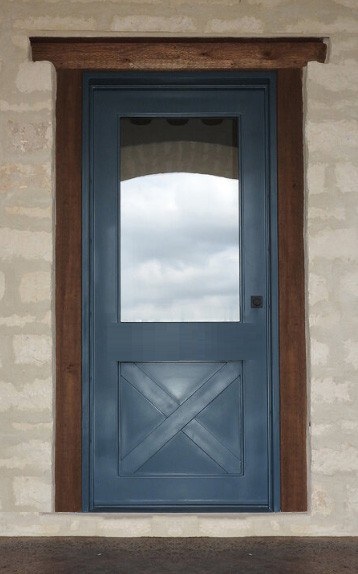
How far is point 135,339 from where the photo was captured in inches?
151

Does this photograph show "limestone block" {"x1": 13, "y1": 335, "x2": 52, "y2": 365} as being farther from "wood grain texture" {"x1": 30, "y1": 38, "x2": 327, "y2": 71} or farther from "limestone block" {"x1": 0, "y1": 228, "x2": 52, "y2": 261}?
"wood grain texture" {"x1": 30, "y1": 38, "x2": 327, "y2": 71}

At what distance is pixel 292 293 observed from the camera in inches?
151

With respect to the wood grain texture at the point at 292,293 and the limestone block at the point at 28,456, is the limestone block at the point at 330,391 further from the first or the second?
the limestone block at the point at 28,456

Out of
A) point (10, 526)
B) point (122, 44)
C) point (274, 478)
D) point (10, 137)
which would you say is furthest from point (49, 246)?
point (274, 478)

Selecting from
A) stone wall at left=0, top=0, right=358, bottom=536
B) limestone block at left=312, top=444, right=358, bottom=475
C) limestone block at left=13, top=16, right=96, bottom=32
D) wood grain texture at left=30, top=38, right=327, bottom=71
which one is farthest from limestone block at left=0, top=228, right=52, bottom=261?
limestone block at left=312, top=444, right=358, bottom=475

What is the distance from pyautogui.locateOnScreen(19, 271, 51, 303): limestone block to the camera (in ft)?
12.3

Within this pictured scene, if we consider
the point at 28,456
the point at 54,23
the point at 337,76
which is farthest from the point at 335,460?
the point at 54,23

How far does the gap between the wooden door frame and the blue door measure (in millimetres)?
53

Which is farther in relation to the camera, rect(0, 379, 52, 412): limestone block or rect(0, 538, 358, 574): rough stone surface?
rect(0, 379, 52, 412): limestone block

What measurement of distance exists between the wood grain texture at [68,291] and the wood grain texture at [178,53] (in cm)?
11

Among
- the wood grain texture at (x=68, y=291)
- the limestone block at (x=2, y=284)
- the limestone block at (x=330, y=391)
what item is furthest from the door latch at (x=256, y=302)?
the limestone block at (x=2, y=284)

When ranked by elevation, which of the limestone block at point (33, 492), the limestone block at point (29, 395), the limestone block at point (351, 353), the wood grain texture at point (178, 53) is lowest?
the limestone block at point (33, 492)

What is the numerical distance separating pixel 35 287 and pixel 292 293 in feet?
4.31

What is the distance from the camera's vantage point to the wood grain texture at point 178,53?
384 centimetres
